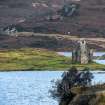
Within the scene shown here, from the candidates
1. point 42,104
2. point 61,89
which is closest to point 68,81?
point 61,89

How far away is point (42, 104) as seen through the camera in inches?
3607

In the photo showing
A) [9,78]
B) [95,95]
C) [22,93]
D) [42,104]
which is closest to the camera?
[95,95]

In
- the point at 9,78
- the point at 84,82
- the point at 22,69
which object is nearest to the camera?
the point at 84,82

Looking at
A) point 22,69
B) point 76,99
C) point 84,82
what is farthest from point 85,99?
point 22,69

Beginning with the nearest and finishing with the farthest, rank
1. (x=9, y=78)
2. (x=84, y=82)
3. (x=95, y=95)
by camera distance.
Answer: (x=95, y=95) < (x=84, y=82) < (x=9, y=78)

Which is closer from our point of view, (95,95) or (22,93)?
(95,95)

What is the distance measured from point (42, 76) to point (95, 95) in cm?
12271

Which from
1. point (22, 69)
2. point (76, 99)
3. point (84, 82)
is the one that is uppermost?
point (76, 99)

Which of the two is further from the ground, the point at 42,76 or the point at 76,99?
the point at 76,99

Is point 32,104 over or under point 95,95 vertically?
under

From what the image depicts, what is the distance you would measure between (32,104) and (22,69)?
4226 inches

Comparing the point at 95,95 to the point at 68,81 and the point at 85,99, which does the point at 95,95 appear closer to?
the point at 85,99

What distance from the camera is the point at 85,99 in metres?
48.5

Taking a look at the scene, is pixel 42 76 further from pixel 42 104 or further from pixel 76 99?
pixel 76 99
